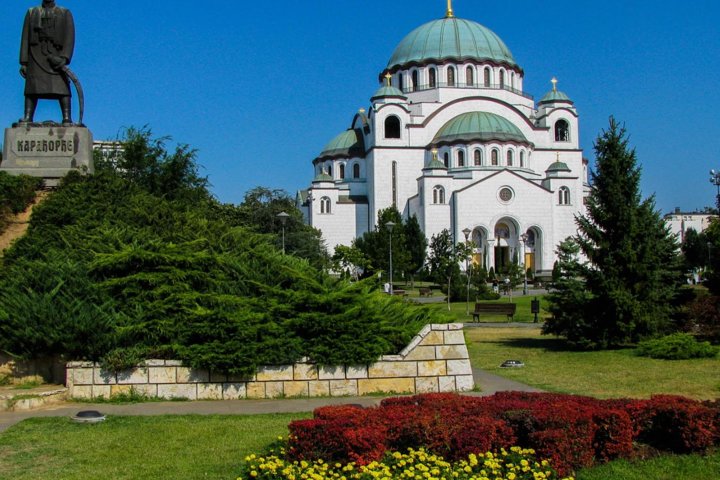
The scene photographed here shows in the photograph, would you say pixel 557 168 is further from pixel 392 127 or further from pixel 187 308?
pixel 187 308

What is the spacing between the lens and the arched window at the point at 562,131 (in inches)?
2655

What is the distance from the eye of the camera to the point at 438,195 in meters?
59.1

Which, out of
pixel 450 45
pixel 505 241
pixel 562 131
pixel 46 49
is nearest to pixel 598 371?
pixel 46 49

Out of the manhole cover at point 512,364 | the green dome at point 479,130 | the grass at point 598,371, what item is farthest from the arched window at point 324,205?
the manhole cover at point 512,364

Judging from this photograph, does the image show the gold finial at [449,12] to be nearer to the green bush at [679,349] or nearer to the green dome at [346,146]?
the green dome at [346,146]

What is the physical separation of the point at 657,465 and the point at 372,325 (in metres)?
4.69

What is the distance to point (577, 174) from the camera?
65.9 m

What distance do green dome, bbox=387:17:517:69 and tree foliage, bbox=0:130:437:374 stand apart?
182ft

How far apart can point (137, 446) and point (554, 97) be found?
64528mm

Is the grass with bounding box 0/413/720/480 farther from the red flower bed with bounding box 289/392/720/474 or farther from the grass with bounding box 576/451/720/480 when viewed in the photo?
the red flower bed with bounding box 289/392/720/474

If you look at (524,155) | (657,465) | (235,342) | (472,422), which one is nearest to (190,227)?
(235,342)

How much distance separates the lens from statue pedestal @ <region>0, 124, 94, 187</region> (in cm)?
1706

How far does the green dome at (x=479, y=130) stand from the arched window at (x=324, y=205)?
10.1m

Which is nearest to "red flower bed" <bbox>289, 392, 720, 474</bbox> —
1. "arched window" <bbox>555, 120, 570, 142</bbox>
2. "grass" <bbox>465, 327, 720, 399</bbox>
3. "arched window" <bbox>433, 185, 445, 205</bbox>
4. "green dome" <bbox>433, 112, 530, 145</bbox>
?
"grass" <bbox>465, 327, 720, 399</bbox>
